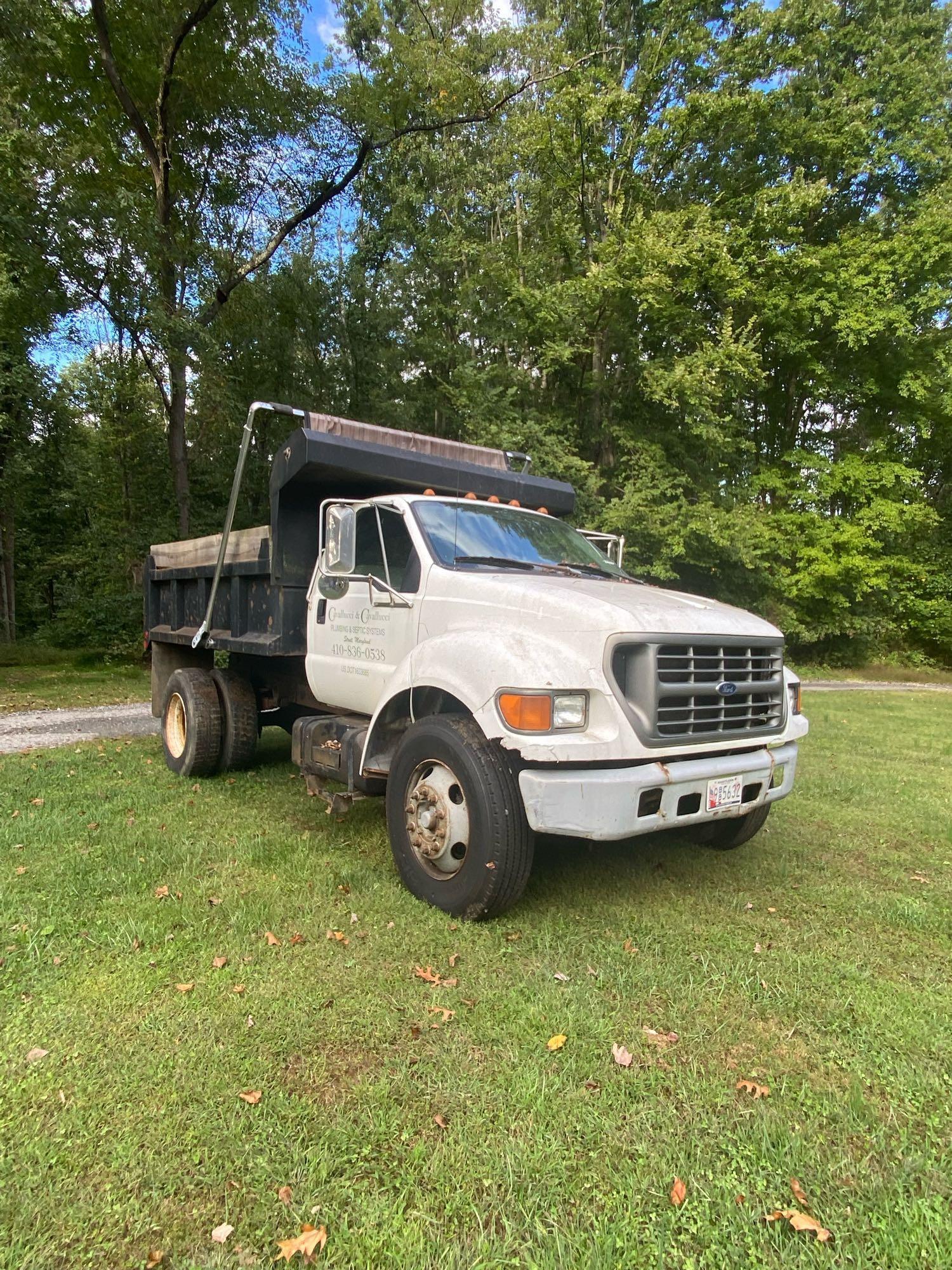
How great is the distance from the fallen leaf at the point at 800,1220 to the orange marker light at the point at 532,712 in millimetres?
1796

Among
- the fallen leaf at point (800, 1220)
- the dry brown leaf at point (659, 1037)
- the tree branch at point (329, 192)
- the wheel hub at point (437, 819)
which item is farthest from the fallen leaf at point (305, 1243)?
the tree branch at point (329, 192)

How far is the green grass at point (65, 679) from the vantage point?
11.4 m

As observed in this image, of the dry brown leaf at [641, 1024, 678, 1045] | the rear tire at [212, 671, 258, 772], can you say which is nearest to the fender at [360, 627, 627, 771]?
the dry brown leaf at [641, 1024, 678, 1045]

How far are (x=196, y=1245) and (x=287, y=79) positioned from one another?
64.3ft

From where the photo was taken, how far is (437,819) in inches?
144

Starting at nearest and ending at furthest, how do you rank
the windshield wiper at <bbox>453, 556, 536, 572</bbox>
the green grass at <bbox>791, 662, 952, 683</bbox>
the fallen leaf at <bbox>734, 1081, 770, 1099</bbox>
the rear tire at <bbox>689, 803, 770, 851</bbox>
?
the fallen leaf at <bbox>734, 1081, 770, 1099</bbox> → the windshield wiper at <bbox>453, 556, 536, 572</bbox> → the rear tire at <bbox>689, 803, 770, 851</bbox> → the green grass at <bbox>791, 662, 952, 683</bbox>

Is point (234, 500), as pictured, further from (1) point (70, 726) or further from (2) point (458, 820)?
(1) point (70, 726)

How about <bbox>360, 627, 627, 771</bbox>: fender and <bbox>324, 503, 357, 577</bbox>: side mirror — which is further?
<bbox>324, 503, 357, 577</bbox>: side mirror

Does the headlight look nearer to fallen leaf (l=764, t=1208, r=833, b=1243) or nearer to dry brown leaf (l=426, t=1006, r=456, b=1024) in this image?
dry brown leaf (l=426, t=1006, r=456, b=1024)

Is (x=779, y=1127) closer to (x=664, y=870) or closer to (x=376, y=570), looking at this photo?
(x=664, y=870)

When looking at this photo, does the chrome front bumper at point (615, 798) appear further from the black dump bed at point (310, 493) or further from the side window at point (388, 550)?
the black dump bed at point (310, 493)

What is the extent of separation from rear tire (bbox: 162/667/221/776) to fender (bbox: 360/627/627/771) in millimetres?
3068

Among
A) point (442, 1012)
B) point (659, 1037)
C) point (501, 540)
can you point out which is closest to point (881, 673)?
point (501, 540)

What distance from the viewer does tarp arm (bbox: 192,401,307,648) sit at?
5074 mm
